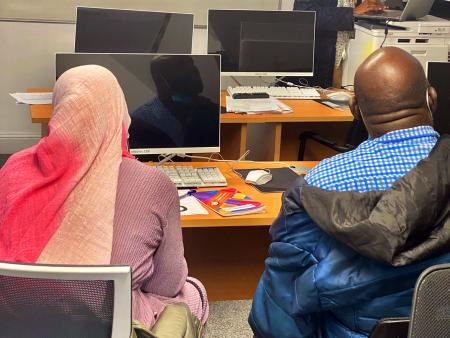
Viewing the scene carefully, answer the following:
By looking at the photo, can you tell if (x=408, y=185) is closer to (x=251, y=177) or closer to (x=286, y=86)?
(x=251, y=177)

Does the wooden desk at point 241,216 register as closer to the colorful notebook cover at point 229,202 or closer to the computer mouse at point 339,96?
the colorful notebook cover at point 229,202

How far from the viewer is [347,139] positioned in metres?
3.76

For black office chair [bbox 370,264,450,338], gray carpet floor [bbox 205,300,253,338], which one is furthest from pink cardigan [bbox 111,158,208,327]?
gray carpet floor [bbox 205,300,253,338]

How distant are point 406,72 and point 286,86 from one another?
2694 mm

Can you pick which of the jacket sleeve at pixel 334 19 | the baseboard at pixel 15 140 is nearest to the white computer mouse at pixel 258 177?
the jacket sleeve at pixel 334 19

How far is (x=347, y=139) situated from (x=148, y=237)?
227 cm

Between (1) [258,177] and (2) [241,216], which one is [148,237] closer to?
(2) [241,216]

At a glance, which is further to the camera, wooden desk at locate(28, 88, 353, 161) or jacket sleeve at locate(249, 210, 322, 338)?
wooden desk at locate(28, 88, 353, 161)

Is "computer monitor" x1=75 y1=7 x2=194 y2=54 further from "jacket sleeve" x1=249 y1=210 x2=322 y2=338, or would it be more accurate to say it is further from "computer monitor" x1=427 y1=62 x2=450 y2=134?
"jacket sleeve" x1=249 y1=210 x2=322 y2=338

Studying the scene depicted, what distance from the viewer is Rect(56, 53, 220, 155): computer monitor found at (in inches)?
102

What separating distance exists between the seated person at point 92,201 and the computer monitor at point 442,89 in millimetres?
1605

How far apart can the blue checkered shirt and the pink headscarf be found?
1.65 ft

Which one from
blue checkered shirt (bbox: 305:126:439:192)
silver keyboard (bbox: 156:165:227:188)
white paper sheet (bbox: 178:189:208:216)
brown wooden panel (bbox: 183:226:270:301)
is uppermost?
blue checkered shirt (bbox: 305:126:439:192)

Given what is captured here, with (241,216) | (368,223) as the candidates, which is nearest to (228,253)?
(241,216)
